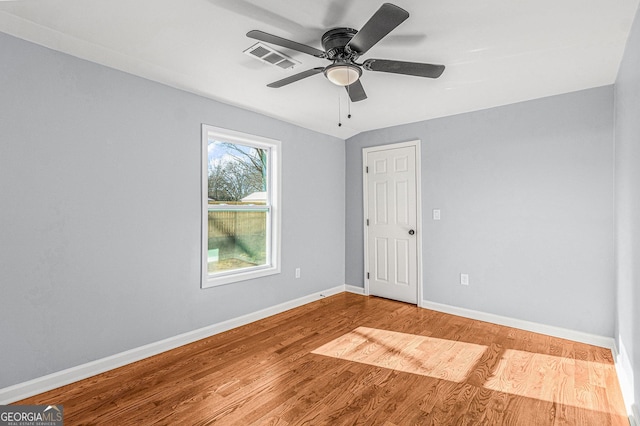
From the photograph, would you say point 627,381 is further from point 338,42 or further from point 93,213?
point 93,213

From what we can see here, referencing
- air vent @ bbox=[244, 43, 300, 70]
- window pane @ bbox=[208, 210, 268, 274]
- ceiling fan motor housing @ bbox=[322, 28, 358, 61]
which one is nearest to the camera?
ceiling fan motor housing @ bbox=[322, 28, 358, 61]

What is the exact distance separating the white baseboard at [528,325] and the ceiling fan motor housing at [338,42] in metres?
3.10

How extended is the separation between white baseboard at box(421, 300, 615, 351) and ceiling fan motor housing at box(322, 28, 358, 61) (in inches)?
122

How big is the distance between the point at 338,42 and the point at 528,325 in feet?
10.8

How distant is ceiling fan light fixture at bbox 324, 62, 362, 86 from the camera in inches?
83.0

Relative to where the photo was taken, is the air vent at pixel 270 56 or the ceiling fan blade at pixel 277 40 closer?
the ceiling fan blade at pixel 277 40

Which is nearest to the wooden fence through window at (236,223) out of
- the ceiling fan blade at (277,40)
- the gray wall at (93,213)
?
the gray wall at (93,213)

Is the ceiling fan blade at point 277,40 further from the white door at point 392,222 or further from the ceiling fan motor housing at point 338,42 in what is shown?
the white door at point 392,222

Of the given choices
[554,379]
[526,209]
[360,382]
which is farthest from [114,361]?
[526,209]

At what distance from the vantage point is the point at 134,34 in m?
2.11

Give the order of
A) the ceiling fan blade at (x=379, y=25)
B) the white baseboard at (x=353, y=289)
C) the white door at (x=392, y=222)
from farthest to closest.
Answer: the white baseboard at (x=353, y=289) < the white door at (x=392, y=222) < the ceiling fan blade at (x=379, y=25)

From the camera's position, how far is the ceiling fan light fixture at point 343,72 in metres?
2.11

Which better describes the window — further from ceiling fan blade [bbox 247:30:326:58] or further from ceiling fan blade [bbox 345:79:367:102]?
ceiling fan blade [bbox 247:30:326:58]

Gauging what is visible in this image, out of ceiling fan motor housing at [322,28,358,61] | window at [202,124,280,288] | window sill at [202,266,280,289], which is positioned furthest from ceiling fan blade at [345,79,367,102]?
window sill at [202,266,280,289]
